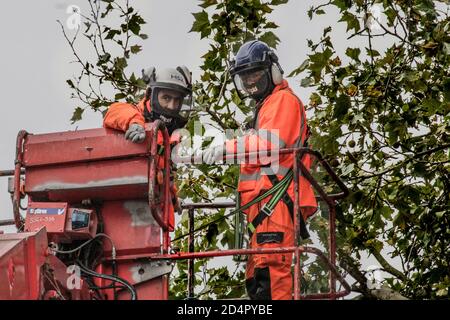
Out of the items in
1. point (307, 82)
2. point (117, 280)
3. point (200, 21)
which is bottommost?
point (117, 280)

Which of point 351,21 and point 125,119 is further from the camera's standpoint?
point 351,21

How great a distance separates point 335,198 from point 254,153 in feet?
4.26

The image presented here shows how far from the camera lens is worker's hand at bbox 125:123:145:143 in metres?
10.0

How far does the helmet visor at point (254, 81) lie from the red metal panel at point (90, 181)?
1.47m

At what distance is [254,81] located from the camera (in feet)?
36.5

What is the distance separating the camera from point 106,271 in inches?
402

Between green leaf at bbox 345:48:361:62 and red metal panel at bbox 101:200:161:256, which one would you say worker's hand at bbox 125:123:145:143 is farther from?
green leaf at bbox 345:48:361:62

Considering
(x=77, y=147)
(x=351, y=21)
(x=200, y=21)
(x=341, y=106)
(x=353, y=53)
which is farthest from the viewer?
(x=200, y=21)

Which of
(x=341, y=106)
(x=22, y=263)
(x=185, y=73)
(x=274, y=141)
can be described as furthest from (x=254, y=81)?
(x=22, y=263)

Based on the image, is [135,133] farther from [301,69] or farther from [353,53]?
[353,53]

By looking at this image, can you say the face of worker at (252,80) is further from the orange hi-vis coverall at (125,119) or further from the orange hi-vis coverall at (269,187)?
the orange hi-vis coverall at (125,119)

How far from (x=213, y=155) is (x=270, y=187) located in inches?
21.4

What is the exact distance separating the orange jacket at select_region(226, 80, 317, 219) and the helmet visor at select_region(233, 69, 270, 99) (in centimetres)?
24

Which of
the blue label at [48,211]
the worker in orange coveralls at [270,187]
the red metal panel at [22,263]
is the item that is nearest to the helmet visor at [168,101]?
the worker in orange coveralls at [270,187]
